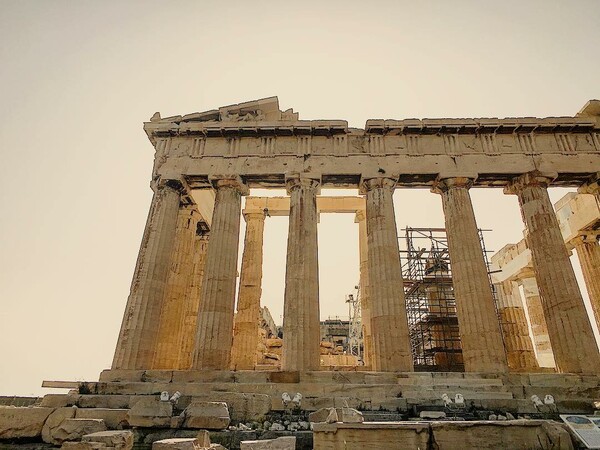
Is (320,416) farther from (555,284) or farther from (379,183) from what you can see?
(555,284)

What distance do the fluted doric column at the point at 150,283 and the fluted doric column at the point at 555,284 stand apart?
13.9m

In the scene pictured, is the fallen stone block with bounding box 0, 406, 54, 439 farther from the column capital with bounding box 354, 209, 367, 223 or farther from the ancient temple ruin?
the column capital with bounding box 354, 209, 367, 223

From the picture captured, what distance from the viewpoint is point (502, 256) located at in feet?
78.2

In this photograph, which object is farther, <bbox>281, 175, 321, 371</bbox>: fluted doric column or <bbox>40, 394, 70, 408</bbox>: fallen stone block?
<bbox>281, 175, 321, 371</bbox>: fluted doric column

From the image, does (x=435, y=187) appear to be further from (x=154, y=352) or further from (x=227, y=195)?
(x=154, y=352)

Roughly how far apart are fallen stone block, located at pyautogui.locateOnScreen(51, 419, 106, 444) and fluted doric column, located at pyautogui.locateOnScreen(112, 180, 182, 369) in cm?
493

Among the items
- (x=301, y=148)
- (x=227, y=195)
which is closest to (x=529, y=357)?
(x=301, y=148)

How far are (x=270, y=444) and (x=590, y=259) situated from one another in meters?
18.6

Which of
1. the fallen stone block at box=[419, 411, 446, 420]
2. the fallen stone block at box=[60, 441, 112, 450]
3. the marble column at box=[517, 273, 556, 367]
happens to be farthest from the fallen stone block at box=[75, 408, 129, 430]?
the marble column at box=[517, 273, 556, 367]

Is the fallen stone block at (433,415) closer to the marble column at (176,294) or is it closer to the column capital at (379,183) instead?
the column capital at (379,183)

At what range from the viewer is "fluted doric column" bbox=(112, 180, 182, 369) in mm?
13023

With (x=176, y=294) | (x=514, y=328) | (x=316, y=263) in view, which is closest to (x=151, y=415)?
(x=316, y=263)

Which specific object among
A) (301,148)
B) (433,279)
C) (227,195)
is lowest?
(433,279)

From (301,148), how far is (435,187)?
5882mm
